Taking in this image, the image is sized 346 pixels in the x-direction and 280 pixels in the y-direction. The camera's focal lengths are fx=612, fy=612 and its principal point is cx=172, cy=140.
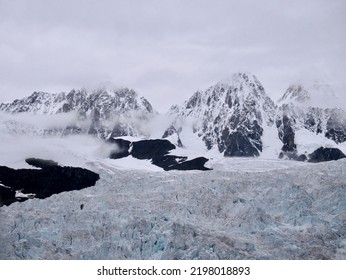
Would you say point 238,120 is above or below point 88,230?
above

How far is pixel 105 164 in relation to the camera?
136 meters

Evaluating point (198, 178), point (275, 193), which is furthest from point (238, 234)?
point (198, 178)

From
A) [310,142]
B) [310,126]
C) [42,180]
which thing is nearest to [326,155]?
[310,142]

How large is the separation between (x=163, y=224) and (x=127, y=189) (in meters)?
25.8

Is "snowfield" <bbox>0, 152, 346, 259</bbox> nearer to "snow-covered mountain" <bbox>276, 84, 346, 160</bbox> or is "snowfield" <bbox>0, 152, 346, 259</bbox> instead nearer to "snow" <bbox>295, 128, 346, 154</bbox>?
"snow" <bbox>295, 128, 346, 154</bbox>

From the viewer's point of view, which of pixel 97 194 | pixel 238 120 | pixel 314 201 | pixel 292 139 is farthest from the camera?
pixel 238 120

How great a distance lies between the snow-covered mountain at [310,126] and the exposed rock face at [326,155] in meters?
3.32

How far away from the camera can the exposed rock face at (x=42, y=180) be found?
11819 centimetres

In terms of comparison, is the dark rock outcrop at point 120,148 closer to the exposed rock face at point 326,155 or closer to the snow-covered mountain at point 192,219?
the exposed rock face at point 326,155

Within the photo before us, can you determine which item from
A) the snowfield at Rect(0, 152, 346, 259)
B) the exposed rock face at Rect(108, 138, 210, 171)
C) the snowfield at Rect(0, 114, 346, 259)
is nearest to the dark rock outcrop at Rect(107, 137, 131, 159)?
the exposed rock face at Rect(108, 138, 210, 171)

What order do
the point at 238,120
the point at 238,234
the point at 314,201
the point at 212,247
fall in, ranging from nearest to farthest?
the point at 212,247, the point at 238,234, the point at 314,201, the point at 238,120

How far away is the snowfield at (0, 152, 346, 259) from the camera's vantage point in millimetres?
60875

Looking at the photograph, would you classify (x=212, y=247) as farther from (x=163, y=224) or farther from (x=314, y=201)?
(x=314, y=201)

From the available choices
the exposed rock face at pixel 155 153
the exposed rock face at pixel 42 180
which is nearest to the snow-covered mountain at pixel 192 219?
the exposed rock face at pixel 42 180
